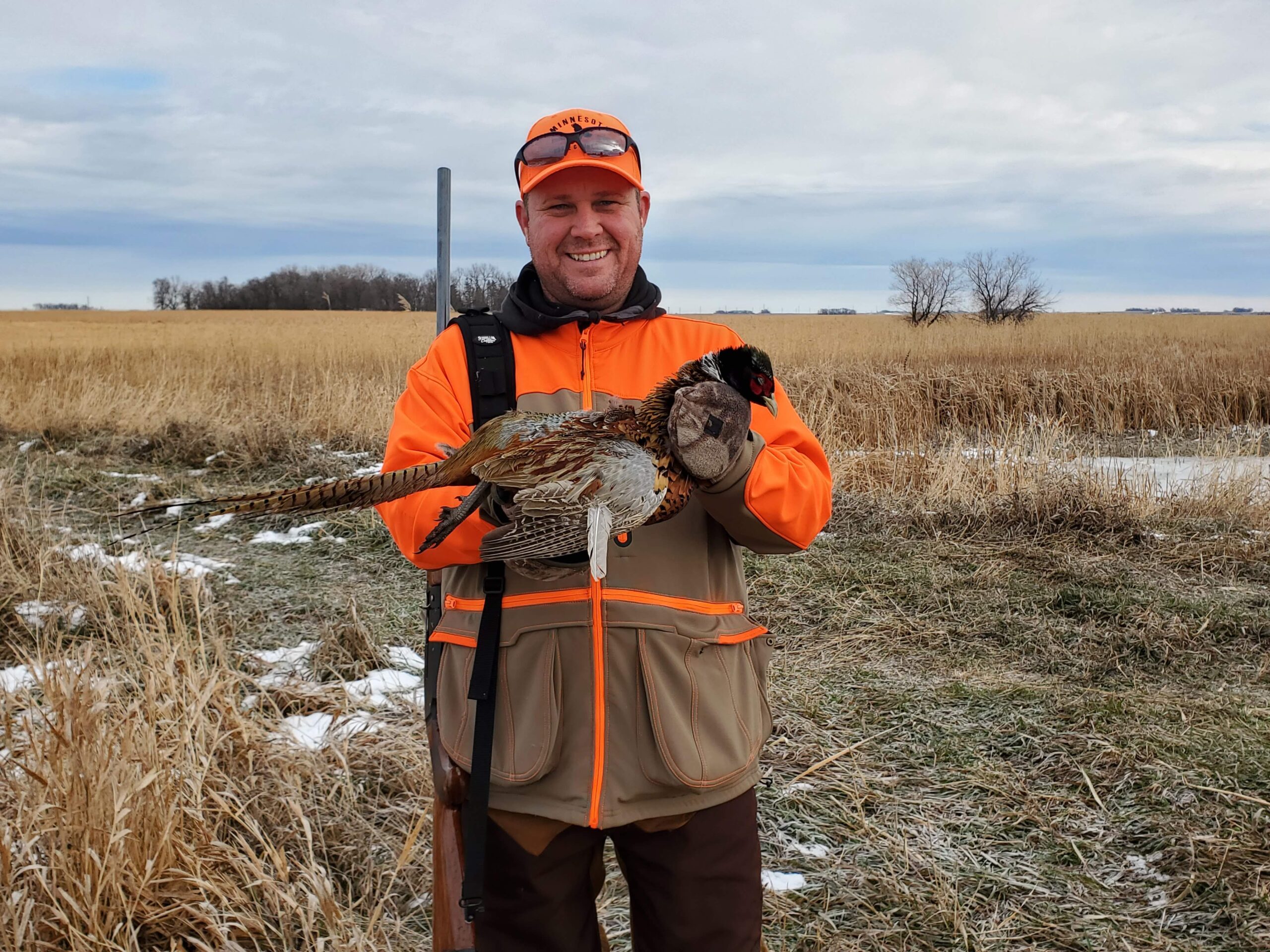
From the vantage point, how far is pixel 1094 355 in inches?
583

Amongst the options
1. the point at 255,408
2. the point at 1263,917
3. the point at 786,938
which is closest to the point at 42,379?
the point at 255,408

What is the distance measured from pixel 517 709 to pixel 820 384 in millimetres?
10012

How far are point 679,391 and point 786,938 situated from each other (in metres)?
1.80

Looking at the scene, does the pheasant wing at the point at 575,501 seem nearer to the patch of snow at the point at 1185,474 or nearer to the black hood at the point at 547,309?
the black hood at the point at 547,309

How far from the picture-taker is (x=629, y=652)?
168 cm

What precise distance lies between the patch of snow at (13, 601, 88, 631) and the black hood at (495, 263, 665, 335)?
3.57 metres

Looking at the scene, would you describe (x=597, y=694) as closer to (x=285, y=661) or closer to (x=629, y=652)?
(x=629, y=652)

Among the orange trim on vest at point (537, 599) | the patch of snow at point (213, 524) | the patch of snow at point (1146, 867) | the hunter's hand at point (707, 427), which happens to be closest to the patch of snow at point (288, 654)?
the patch of snow at point (213, 524)

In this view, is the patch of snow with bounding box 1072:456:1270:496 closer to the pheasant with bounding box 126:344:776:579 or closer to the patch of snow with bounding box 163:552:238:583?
the pheasant with bounding box 126:344:776:579

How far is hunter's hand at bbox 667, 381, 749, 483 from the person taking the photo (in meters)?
1.54

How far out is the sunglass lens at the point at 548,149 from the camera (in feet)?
6.19

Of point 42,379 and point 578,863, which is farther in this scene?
point 42,379

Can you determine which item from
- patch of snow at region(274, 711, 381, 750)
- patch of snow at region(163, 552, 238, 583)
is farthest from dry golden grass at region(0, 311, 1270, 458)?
patch of snow at region(274, 711, 381, 750)

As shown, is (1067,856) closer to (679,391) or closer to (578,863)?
(578,863)
